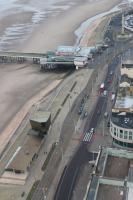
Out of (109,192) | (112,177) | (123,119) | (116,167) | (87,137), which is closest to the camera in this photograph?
(109,192)

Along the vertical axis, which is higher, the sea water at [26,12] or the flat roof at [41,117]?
the sea water at [26,12]

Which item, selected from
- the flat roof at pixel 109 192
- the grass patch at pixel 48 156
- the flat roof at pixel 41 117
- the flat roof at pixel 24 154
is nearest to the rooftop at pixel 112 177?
the flat roof at pixel 109 192

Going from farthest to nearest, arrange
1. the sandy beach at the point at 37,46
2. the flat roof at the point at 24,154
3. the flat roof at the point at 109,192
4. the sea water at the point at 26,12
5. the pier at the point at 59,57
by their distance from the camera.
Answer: the sea water at the point at 26,12 → the pier at the point at 59,57 → the sandy beach at the point at 37,46 → the flat roof at the point at 24,154 → the flat roof at the point at 109,192

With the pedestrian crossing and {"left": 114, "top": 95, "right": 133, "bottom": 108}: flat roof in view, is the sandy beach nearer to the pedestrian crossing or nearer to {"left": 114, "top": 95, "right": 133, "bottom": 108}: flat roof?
the pedestrian crossing

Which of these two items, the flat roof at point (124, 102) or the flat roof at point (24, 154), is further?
the flat roof at point (124, 102)

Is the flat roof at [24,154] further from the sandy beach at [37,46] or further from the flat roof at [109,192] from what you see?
the flat roof at [109,192]

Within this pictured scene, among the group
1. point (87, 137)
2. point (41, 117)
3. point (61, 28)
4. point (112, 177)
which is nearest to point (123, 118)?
point (87, 137)

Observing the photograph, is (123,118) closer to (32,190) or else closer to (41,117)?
(41,117)

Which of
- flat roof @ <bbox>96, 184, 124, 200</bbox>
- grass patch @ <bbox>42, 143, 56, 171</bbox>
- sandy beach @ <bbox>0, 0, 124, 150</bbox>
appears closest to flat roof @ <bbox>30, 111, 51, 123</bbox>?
grass patch @ <bbox>42, 143, 56, 171</bbox>

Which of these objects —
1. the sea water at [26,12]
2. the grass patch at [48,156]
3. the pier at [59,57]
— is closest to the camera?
the grass patch at [48,156]

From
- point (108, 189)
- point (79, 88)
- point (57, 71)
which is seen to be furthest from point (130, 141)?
point (57, 71)
